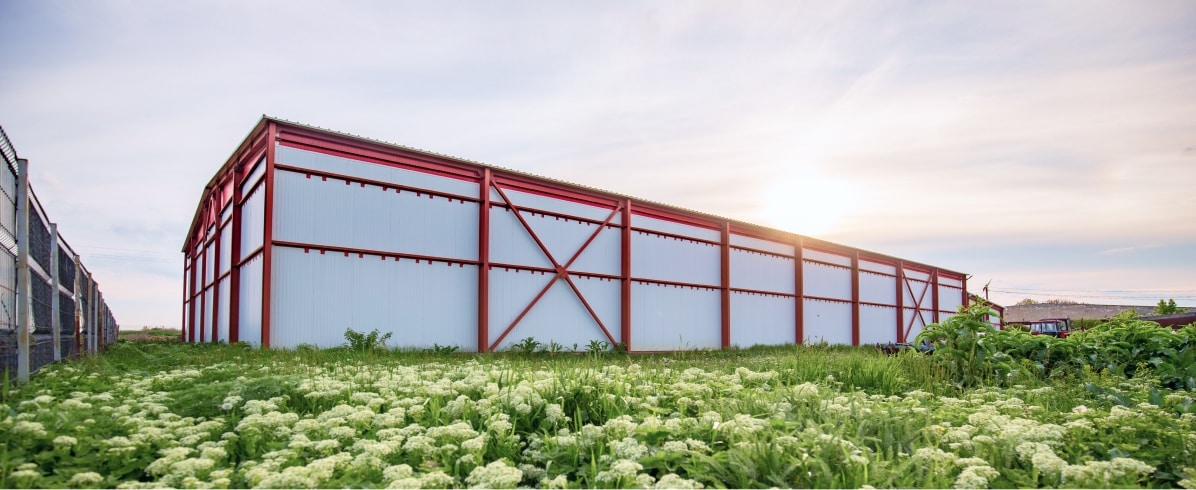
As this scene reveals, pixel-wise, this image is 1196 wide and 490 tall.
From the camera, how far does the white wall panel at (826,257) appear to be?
1129 inches

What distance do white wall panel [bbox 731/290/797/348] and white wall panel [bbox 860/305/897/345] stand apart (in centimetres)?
543

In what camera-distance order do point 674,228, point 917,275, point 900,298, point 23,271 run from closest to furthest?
1. point 23,271
2. point 674,228
3. point 900,298
4. point 917,275

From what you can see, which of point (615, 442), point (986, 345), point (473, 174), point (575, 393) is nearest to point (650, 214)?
point (473, 174)

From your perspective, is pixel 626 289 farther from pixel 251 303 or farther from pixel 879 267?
pixel 879 267

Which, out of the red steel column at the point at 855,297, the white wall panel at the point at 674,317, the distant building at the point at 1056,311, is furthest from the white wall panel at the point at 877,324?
the distant building at the point at 1056,311

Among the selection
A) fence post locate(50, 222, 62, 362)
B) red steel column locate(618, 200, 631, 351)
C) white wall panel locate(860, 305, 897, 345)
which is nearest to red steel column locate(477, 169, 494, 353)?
red steel column locate(618, 200, 631, 351)

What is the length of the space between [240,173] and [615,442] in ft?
56.0

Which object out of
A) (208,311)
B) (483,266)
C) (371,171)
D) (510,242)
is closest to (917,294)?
(510,242)

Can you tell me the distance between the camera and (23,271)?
7.41m

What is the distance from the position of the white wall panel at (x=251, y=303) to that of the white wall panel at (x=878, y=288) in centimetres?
2518

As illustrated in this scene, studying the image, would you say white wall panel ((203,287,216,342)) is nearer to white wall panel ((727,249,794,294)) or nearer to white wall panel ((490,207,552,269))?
white wall panel ((490,207,552,269))

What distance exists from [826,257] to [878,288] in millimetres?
4732

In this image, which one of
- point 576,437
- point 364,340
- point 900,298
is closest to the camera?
point 576,437

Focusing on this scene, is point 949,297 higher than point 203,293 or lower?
lower
